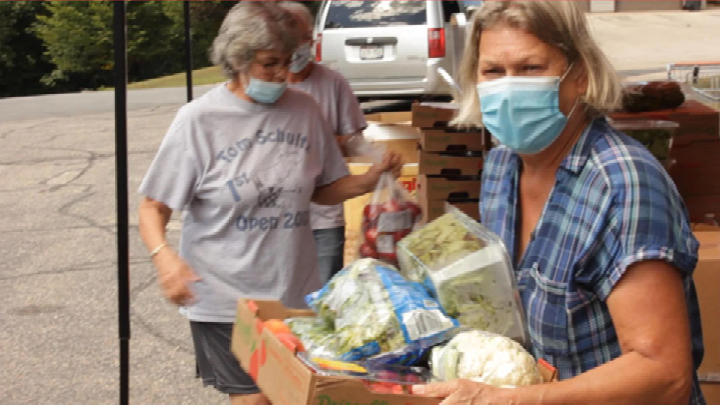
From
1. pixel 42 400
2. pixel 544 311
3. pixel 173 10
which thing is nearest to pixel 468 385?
pixel 544 311

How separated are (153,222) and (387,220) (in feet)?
2.58

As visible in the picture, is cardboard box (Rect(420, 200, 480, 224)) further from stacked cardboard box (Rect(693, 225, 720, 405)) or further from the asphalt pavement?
stacked cardboard box (Rect(693, 225, 720, 405))

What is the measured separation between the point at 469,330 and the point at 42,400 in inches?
147

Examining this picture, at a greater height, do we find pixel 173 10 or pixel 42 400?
pixel 173 10

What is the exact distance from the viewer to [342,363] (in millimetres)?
1745

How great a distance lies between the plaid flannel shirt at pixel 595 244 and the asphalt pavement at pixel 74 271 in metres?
0.45

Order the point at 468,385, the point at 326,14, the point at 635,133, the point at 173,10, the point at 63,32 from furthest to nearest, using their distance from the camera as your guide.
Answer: the point at 326,14
the point at 173,10
the point at 63,32
the point at 635,133
the point at 468,385

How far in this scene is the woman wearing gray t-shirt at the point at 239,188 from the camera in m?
3.05

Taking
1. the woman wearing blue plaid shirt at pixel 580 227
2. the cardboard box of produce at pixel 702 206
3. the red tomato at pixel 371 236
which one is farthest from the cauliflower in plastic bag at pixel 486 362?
the cardboard box of produce at pixel 702 206

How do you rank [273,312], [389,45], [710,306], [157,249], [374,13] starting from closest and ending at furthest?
[273,312] < [157,249] < [710,306] < [389,45] < [374,13]

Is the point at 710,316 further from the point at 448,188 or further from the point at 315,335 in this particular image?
the point at 315,335

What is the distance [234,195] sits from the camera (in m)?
3.04

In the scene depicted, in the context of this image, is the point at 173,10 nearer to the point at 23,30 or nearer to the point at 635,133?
the point at 23,30

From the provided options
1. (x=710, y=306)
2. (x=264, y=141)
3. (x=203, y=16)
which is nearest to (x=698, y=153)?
(x=710, y=306)
